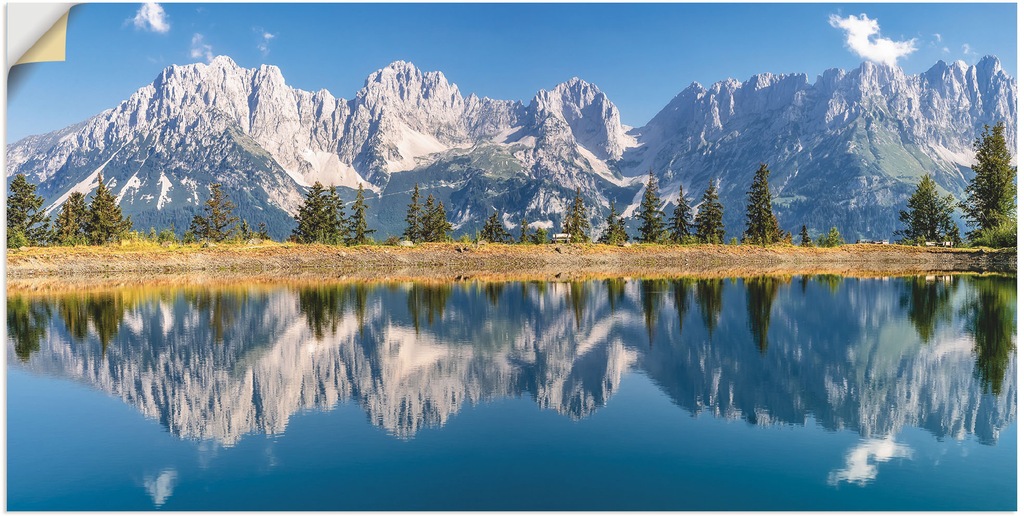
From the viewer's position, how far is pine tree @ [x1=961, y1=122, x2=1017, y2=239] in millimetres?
82250

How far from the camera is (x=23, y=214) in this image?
7981cm

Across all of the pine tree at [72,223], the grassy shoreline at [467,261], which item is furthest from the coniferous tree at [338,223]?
the pine tree at [72,223]

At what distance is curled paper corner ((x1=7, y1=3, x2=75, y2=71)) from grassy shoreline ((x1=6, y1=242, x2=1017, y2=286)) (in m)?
51.0

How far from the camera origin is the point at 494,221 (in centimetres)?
11856

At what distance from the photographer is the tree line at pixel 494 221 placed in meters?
81.1

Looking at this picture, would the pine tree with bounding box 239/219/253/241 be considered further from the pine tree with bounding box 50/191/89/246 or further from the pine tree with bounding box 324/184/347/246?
the pine tree with bounding box 50/191/89/246

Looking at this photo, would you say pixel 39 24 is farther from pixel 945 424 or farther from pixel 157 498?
pixel 945 424

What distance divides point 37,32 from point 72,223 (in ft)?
273

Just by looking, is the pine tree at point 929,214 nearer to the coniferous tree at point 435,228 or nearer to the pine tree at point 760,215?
the pine tree at point 760,215

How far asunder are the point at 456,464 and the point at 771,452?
5.61 metres

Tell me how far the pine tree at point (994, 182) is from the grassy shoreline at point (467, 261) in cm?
705

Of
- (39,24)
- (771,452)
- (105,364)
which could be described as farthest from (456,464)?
(105,364)

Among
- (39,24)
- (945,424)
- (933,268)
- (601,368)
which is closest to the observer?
(39,24)

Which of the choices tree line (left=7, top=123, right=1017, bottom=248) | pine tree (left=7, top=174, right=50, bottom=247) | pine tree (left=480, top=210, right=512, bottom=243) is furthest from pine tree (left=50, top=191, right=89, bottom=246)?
pine tree (left=480, top=210, right=512, bottom=243)
